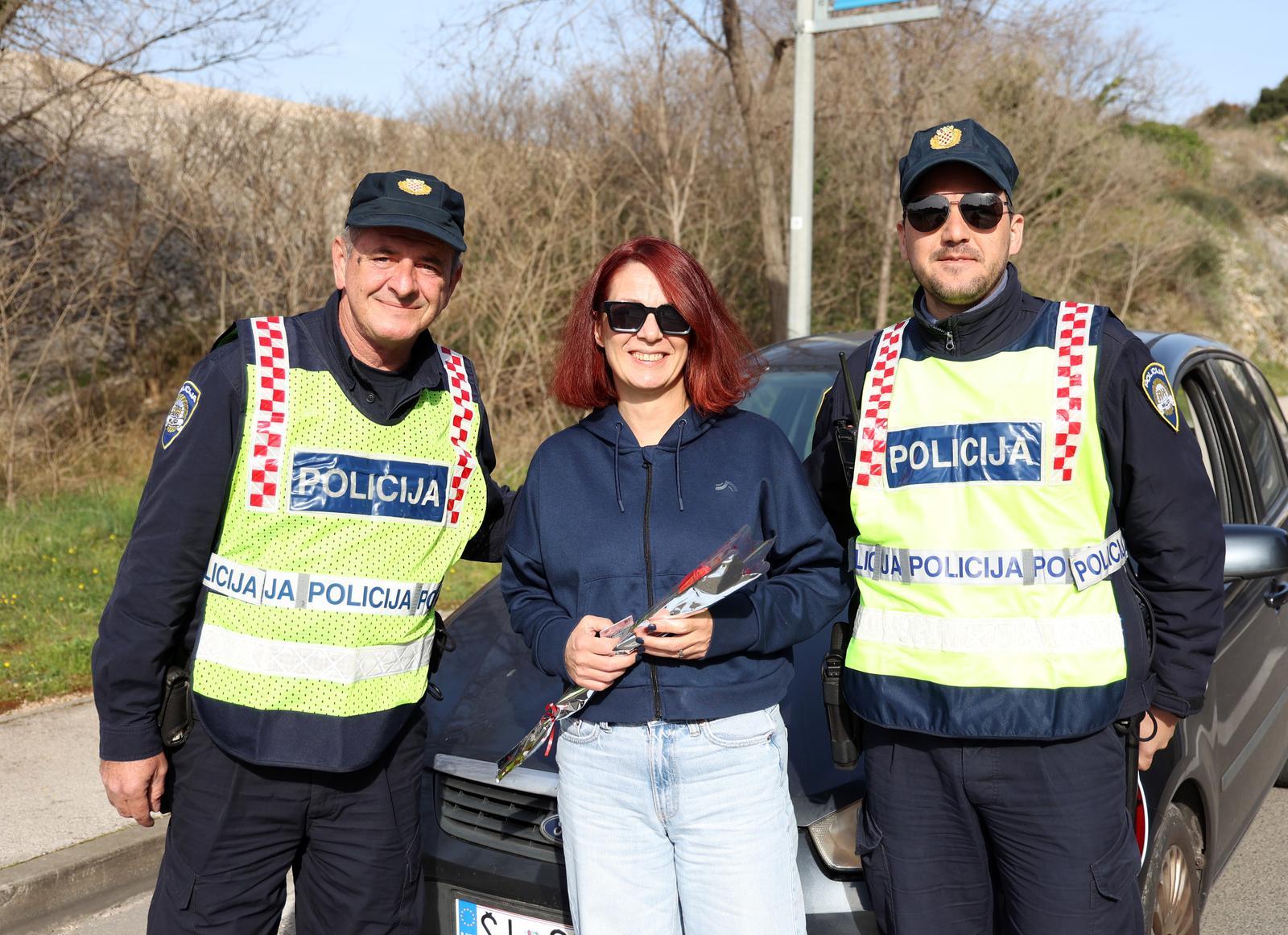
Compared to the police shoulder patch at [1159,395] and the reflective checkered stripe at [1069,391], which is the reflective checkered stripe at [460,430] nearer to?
the reflective checkered stripe at [1069,391]

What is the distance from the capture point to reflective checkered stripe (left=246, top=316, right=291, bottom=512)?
2330 mm

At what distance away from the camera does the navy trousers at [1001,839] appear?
2.17 metres

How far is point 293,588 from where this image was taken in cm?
233

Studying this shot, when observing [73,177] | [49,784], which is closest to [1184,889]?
[49,784]

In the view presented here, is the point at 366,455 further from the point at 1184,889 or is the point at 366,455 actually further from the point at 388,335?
the point at 1184,889

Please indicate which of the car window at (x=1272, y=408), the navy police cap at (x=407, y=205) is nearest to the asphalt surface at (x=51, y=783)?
the navy police cap at (x=407, y=205)

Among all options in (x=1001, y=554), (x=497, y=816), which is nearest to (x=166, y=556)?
(x=497, y=816)

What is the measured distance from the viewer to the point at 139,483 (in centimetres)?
895

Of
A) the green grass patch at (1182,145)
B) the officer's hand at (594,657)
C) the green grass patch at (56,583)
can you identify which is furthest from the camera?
the green grass patch at (1182,145)

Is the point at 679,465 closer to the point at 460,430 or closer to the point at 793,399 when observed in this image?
the point at 460,430

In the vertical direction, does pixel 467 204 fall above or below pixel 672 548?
above

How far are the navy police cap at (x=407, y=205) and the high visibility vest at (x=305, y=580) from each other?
0.99 feet

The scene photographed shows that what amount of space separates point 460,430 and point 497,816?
0.88 m

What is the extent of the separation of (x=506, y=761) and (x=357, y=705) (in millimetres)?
318
